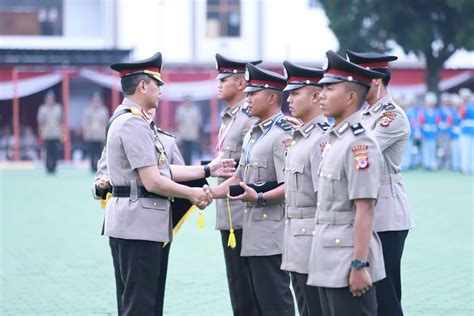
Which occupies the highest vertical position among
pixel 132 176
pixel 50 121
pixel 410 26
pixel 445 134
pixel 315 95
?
pixel 410 26

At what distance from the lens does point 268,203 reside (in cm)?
686

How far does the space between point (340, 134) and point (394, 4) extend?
2619 cm

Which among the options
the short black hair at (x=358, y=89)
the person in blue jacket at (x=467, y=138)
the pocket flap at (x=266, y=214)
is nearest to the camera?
the short black hair at (x=358, y=89)

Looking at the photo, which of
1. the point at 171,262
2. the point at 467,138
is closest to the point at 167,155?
the point at 171,262

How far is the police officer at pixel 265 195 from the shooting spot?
688cm

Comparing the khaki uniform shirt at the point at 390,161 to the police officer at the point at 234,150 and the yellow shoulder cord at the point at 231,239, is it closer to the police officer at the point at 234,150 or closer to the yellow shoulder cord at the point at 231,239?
the yellow shoulder cord at the point at 231,239

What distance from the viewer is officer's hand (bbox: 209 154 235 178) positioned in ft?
23.9

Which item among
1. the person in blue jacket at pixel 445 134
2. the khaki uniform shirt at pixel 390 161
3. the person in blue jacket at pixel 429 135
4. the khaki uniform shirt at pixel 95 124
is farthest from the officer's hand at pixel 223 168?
the person in blue jacket at pixel 445 134

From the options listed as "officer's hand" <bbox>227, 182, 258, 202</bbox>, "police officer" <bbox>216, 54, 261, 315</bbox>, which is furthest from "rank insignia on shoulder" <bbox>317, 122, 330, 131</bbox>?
"police officer" <bbox>216, 54, 261, 315</bbox>

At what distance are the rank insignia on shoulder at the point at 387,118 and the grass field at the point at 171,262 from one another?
2.31 metres

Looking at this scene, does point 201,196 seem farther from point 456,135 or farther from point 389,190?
point 456,135

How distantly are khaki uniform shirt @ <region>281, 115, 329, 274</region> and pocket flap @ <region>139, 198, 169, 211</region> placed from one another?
2.94 feet

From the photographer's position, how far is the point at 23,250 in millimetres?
12383

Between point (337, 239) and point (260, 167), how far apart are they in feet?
5.23
